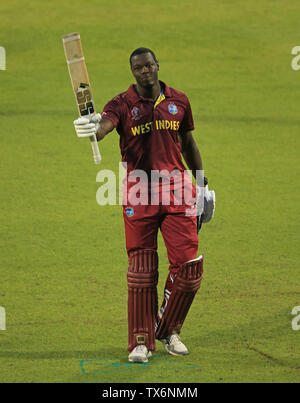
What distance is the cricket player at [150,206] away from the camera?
6258mm

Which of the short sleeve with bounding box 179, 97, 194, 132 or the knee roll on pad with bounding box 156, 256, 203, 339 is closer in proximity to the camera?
the knee roll on pad with bounding box 156, 256, 203, 339

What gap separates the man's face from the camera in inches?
243

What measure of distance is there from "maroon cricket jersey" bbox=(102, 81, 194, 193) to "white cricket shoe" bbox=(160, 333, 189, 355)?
3.82 feet

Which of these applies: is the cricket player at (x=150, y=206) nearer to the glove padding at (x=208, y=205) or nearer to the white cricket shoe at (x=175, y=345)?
the white cricket shoe at (x=175, y=345)

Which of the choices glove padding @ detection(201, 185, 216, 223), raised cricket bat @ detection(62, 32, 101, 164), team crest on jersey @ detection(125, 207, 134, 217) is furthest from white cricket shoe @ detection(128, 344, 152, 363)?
raised cricket bat @ detection(62, 32, 101, 164)

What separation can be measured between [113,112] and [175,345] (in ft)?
5.43

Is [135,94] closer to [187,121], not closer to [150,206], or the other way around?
[187,121]

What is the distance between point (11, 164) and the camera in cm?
1124

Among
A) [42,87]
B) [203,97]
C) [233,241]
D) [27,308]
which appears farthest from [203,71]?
[27,308]

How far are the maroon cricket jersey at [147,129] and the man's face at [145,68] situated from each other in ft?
0.48

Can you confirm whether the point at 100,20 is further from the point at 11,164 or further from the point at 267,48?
the point at 11,164

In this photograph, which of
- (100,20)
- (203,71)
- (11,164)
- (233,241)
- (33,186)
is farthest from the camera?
(100,20)

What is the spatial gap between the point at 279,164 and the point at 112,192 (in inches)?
82.7

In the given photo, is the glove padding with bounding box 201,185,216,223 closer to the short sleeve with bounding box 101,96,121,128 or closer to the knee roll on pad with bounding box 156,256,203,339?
the knee roll on pad with bounding box 156,256,203,339
